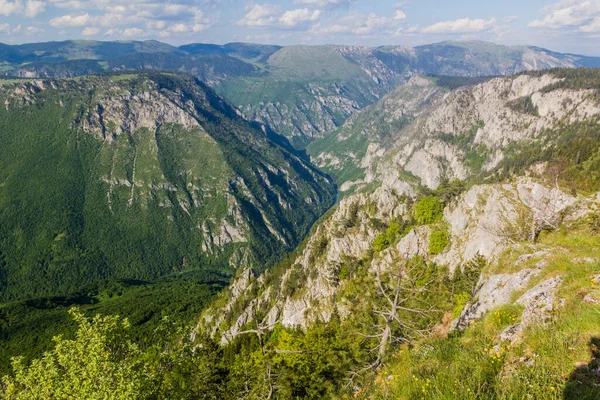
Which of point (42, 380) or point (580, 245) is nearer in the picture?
point (42, 380)

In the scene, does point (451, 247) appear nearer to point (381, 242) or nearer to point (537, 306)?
point (381, 242)

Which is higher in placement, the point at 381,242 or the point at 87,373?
the point at 87,373

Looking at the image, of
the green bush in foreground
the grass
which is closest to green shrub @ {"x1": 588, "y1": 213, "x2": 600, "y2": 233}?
the grass

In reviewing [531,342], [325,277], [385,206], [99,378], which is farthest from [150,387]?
[385,206]

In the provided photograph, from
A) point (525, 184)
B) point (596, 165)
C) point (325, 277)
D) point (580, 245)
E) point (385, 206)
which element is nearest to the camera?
point (580, 245)

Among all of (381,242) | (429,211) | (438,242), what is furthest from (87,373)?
(381,242)

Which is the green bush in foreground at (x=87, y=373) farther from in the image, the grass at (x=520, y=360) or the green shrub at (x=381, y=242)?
the green shrub at (x=381, y=242)

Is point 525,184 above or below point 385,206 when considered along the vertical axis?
above

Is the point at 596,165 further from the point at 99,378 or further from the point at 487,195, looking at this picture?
the point at 99,378
